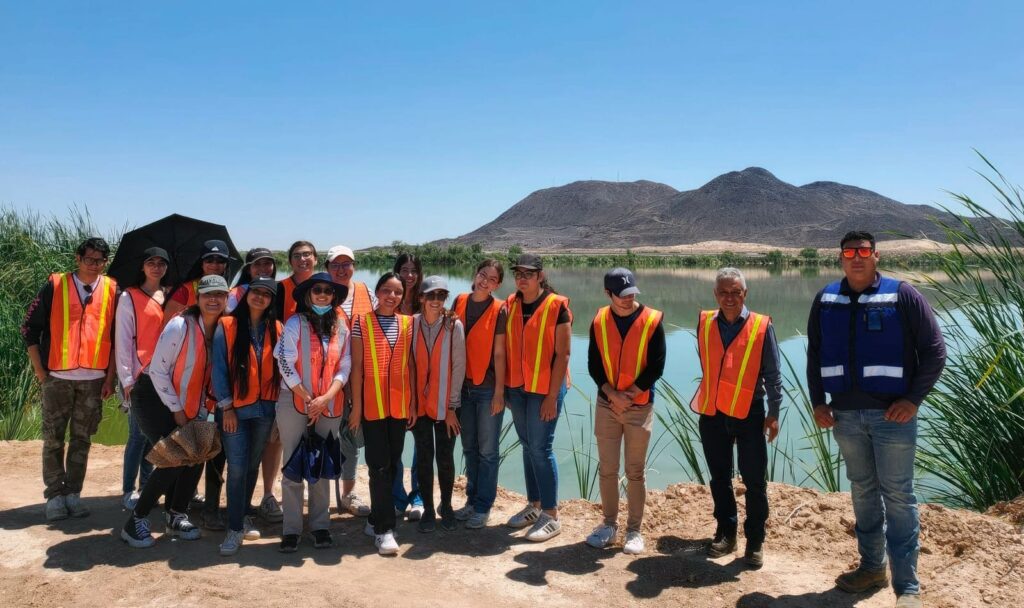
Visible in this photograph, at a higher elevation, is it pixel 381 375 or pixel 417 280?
pixel 417 280

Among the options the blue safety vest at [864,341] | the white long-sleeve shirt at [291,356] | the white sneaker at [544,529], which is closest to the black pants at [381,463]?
the white long-sleeve shirt at [291,356]

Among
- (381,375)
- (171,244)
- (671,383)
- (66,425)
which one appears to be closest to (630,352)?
(381,375)

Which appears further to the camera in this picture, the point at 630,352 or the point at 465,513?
the point at 465,513

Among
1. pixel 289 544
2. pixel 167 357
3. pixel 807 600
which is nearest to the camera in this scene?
pixel 807 600

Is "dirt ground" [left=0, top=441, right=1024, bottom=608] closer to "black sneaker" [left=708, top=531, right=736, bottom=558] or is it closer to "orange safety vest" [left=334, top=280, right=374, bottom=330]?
"black sneaker" [left=708, top=531, right=736, bottom=558]

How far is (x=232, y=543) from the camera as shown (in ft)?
13.5

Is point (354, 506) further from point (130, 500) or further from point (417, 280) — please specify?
point (417, 280)

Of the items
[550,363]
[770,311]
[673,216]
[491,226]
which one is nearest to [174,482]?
[550,363]

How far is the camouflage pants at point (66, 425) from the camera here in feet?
14.9

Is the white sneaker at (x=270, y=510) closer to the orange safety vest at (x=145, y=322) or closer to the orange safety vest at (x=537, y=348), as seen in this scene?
the orange safety vest at (x=145, y=322)

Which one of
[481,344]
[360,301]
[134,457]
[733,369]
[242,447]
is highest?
[360,301]

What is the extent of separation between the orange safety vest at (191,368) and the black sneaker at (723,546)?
127 inches

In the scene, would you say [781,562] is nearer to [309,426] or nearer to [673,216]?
[309,426]

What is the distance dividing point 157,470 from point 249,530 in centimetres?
67
